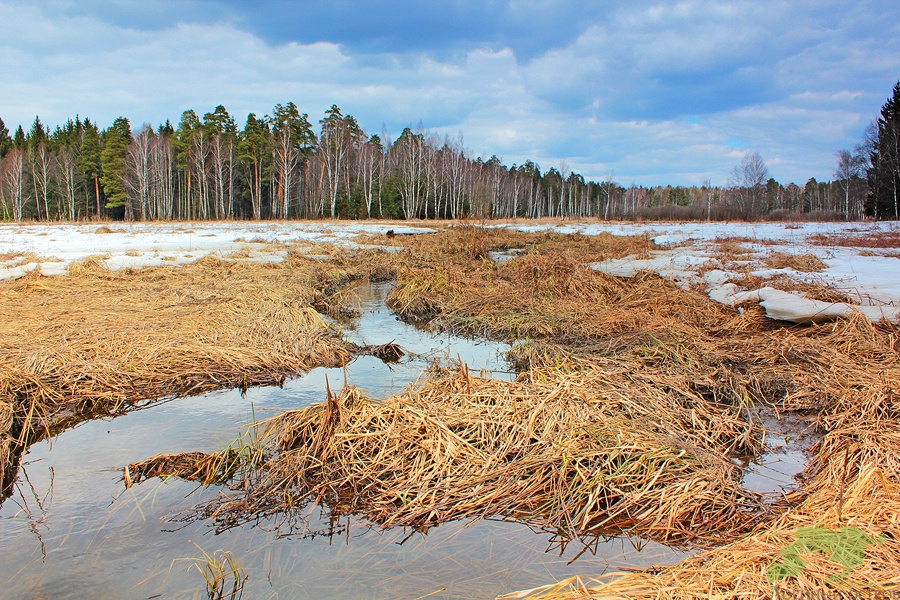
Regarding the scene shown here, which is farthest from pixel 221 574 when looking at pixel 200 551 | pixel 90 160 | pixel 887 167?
pixel 90 160

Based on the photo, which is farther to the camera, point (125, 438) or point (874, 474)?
point (125, 438)

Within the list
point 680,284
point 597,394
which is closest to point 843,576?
point 597,394

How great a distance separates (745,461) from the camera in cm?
382

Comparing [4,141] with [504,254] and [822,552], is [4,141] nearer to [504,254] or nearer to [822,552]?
[504,254]

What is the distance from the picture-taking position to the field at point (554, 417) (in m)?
2.79

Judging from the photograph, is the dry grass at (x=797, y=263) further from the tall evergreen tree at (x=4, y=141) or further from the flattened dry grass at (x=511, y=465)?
the tall evergreen tree at (x=4, y=141)

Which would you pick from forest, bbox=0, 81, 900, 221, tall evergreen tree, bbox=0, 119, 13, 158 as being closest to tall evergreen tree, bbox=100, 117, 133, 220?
forest, bbox=0, 81, 900, 221

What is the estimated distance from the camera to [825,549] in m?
2.42

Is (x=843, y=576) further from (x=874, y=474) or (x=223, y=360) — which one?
(x=223, y=360)

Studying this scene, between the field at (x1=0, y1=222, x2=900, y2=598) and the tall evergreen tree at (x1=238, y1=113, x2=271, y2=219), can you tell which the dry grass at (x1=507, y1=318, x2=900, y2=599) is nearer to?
the field at (x1=0, y1=222, x2=900, y2=598)

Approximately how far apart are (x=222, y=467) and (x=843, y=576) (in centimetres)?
360

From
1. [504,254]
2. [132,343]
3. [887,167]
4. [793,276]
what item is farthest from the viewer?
[887,167]

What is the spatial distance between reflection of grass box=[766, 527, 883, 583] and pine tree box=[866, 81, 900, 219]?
42530 mm

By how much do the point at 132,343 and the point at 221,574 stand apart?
4034 millimetres
